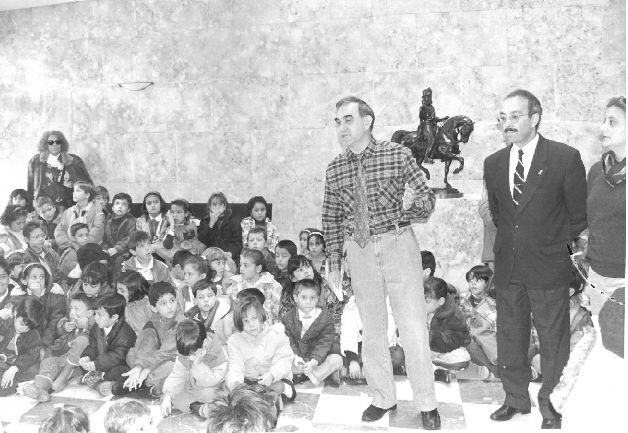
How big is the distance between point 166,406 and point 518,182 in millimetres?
2168

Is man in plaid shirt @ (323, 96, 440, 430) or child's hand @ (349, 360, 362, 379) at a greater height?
man in plaid shirt @ (323, 96, 440, 430)

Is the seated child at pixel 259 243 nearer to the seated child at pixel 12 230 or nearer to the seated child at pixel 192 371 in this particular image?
the seated child at pixel 192 371

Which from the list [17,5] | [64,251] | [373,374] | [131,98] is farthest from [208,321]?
[17,5]

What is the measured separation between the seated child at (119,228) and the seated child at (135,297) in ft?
3.78

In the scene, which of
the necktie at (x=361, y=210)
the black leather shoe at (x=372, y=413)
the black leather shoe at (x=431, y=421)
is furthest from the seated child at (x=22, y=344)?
the black leather shoe at (x=431, y=421)

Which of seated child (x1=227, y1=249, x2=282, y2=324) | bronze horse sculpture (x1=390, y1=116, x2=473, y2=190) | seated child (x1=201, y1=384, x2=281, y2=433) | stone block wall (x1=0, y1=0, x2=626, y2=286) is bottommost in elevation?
seated child (x1=201, y1=384, x2=281, y2=433)

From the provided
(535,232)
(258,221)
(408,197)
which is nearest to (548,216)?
(535,232)

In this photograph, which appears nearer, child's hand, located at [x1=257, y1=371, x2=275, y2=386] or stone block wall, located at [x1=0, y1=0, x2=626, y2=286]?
child's hand, located at [x1=257, y1=371, x2=275, y2=386]

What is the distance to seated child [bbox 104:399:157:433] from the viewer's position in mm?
2135

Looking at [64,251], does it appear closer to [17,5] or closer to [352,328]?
[352,328]

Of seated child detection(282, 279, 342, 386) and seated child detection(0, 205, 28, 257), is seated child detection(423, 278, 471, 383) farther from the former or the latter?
seated child detection(0, 205, 28, 257)

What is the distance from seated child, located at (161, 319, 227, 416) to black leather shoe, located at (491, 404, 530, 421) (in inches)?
58.0

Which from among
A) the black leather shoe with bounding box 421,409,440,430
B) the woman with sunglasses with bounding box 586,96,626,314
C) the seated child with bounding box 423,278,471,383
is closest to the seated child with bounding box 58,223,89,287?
the seated child with bounding box 423,278,471,383

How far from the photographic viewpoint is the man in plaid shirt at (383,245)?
309 cm
